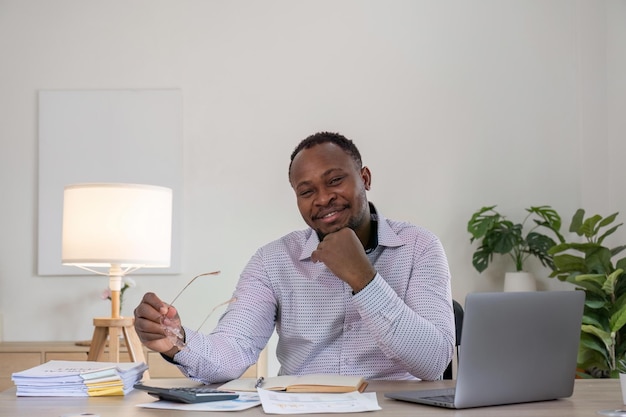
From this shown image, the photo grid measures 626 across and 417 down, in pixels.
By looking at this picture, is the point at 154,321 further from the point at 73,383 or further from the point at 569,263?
the point at 569,263

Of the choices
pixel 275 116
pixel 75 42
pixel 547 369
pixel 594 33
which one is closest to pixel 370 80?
pixel 275 116

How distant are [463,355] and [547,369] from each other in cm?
23

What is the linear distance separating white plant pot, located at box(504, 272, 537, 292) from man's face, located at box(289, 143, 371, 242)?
2.47 metres

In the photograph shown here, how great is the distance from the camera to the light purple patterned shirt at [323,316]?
203 centimetres

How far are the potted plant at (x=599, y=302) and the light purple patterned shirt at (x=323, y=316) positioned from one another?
1983 mm

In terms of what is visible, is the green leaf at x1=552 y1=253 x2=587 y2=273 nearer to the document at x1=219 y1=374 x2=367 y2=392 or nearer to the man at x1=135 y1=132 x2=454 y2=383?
the man at x1=135 y1=132 x2=454 y2=383

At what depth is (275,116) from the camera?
4867 mm

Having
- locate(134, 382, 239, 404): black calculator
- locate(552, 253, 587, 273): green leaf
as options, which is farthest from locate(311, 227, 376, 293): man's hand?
locate(552, 253, 587, 273): green leaf

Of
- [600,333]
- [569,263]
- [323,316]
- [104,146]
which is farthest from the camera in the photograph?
[104,146]

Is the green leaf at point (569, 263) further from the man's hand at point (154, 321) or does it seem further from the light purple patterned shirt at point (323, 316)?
the man's hand at point (154, 321)

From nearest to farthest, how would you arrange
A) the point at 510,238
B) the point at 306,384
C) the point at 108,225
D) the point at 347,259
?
the point at 306,384
the point at 347,259
the point at 108,225
the point at 510,238

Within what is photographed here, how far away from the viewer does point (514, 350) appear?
1650 mm

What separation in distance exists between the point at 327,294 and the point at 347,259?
1.30ft

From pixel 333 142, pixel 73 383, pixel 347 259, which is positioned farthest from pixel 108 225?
pixel 347 259
